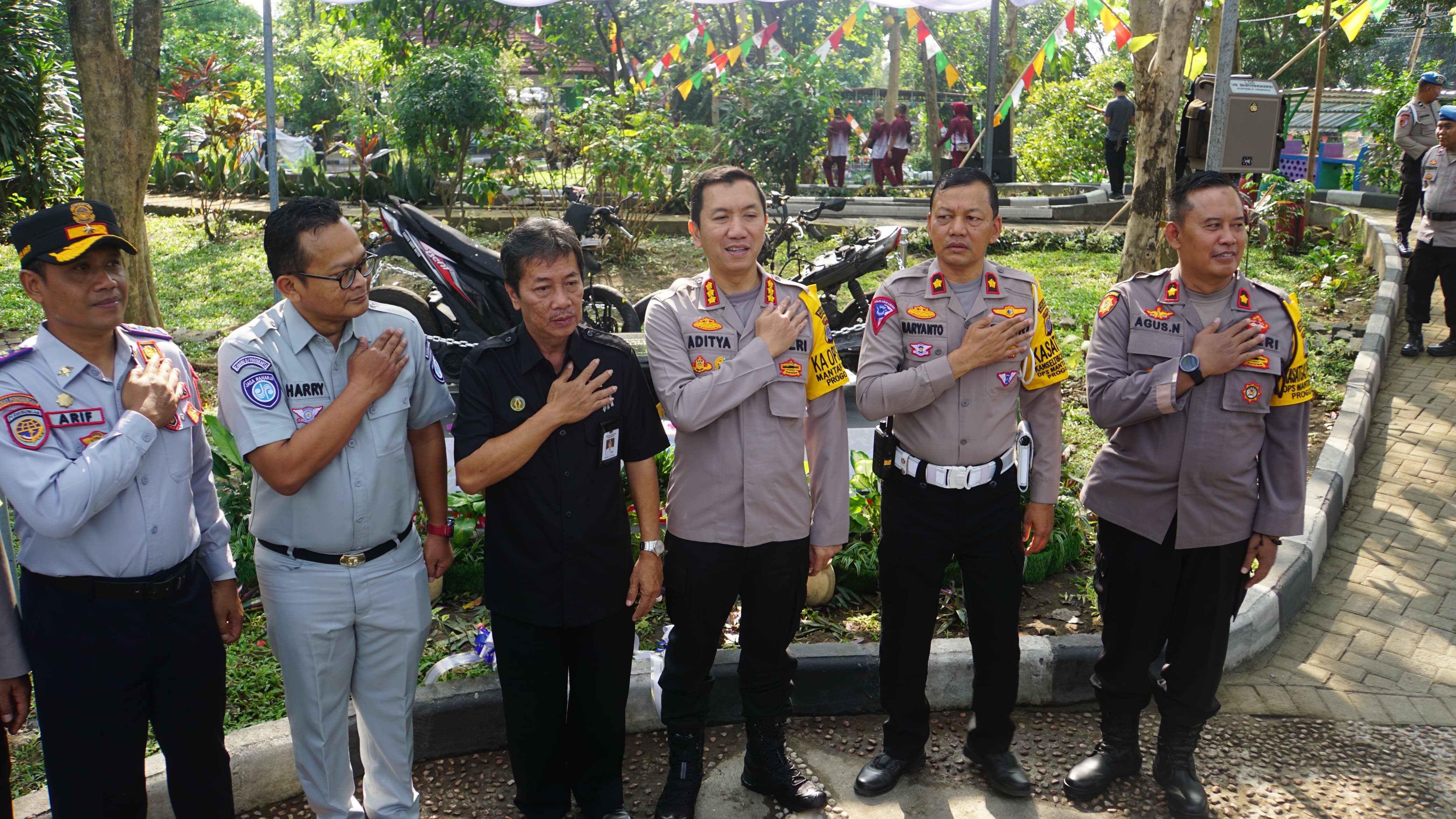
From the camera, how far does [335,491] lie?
244cm

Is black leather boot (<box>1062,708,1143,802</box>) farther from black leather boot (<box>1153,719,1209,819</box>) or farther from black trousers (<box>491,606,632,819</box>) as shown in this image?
black trousers (<box>491,606,632,819</box>)

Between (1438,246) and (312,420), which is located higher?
(1438,246)

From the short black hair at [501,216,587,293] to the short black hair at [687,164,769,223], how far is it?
1.13 feet

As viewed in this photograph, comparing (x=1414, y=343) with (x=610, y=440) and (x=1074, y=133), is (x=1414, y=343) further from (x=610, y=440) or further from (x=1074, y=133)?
(x=1074, y=133)

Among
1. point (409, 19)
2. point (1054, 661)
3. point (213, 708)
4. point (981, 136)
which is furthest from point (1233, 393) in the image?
point (409, 19)

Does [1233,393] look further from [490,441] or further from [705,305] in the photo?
[490,441]

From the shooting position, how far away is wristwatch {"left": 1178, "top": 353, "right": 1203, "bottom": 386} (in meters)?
2.72

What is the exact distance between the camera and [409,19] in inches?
643

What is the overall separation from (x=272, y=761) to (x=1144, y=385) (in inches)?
105

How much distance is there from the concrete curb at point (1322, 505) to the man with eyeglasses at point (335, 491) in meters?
2.46

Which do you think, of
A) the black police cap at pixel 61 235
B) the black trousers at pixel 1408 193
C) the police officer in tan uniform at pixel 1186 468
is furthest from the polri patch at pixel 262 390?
the black trousers at pixel 1408 193

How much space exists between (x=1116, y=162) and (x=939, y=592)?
44.1ft

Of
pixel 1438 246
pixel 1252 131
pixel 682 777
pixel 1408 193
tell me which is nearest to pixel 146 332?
pixel 682 777

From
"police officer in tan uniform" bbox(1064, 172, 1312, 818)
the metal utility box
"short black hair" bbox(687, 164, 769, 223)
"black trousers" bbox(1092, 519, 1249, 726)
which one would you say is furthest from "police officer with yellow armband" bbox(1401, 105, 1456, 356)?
"short black hair" bbox(687, 164, 769, 223)
